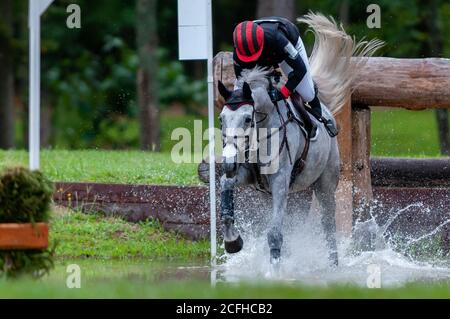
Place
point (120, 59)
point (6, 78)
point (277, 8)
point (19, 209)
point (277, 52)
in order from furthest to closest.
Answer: point (120, 59) < point (6, 78) < point (277, 8) < point (277, 52) < point (19, 209)

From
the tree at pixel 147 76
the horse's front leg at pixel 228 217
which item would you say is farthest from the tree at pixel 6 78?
the horse's front leg at pixel 228 217

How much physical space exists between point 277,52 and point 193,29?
1265mm

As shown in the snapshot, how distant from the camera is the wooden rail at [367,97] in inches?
432

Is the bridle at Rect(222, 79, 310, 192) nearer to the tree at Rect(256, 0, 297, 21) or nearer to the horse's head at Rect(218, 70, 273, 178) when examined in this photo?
the horse's head at Rect(218, 70, 273, 178)

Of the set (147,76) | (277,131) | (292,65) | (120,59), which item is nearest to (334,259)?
(277,131)

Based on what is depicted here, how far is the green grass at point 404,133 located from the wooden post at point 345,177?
5.97 m

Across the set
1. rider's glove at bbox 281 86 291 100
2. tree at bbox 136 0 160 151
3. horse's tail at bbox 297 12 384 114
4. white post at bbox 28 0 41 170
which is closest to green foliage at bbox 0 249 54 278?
white post at bbox 28 0 41 170

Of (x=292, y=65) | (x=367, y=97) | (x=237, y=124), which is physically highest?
(x=292, y=65)

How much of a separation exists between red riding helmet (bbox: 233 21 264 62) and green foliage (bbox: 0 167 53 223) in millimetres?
2215

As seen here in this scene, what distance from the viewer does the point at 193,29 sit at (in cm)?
1013

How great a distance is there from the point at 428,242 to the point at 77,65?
18.4 meters

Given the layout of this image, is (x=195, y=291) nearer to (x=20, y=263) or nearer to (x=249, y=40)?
(x=20, y=263)

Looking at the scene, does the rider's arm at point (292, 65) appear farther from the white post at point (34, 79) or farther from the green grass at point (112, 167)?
the green grass at point (112, 167)
